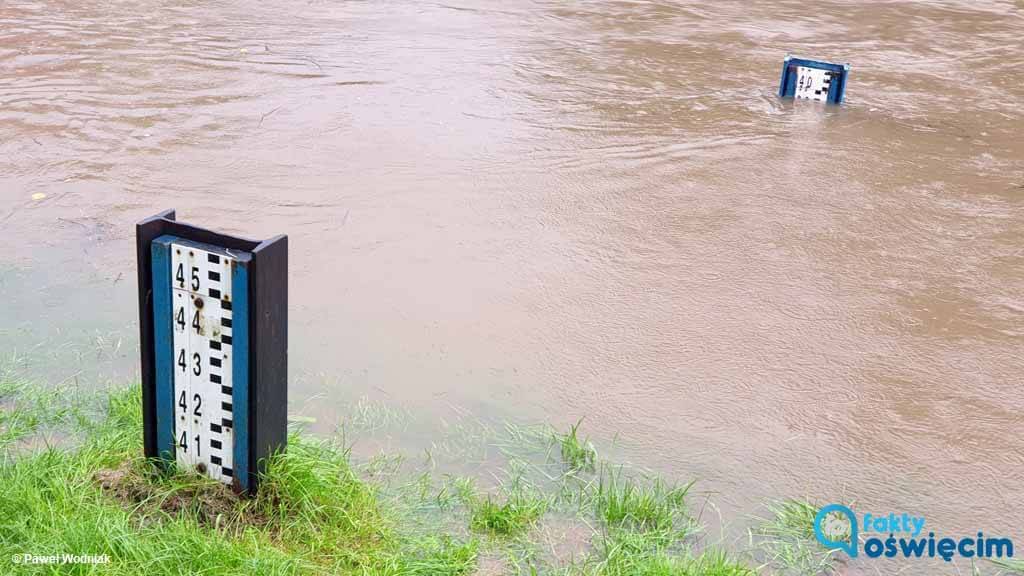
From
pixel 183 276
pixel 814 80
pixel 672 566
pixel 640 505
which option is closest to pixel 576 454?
pixel 640 505

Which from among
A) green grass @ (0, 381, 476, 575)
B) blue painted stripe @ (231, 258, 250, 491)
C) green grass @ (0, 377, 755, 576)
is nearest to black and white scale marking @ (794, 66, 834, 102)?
A: green grass @ (0, 377, 755, 576)

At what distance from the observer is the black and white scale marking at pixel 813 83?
8984 millimetres

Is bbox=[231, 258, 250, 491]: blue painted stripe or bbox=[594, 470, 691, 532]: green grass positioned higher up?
bbox=[231, 258, 250, 491]: blue painted stripe

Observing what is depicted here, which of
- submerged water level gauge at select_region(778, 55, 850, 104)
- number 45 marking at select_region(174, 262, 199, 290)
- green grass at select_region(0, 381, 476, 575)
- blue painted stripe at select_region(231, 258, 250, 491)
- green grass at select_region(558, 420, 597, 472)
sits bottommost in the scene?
green grass at select_region(558, 420, 597, 472)

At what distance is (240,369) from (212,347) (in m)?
0.11

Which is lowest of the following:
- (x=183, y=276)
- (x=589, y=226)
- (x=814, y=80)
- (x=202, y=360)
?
(x=589, y=226)

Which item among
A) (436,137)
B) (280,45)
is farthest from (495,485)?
(280,45)

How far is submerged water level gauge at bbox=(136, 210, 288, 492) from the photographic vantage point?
2961mm

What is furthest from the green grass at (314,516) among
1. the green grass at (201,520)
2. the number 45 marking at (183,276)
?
the number 45 marking at (183,276)

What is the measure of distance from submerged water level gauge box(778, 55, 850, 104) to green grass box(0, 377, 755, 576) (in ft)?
20.5

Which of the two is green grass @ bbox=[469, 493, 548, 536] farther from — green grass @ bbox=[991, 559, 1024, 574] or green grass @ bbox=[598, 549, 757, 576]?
green grass @ bbox=[991, 559, 1024, 574]

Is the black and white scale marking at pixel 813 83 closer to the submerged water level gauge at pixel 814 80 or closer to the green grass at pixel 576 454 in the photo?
the submerged water level gauge at pixel 814 80

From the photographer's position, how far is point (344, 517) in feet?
10.7

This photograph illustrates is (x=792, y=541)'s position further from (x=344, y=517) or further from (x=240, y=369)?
(x=240, y=369)
